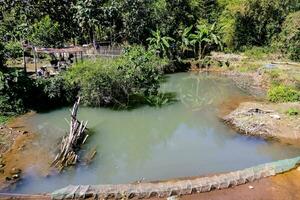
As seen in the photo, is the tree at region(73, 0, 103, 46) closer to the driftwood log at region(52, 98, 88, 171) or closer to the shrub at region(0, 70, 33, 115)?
the shrub at region(0, 70, 33, 115)

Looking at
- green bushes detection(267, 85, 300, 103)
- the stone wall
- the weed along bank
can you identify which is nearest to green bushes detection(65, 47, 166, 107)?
the weed along bank

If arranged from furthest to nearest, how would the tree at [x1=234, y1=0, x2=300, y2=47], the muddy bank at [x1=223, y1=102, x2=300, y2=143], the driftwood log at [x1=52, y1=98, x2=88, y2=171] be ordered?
the tree at [x1=234, y1=0, x2=300, y2=47], the muddy bank at [x1=223, y1=102, x2=300, y2=143], the driftwood log at [x1=52, y1=98, x2=88, y2=171]

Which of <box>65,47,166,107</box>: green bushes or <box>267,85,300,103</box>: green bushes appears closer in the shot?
<box>65,47,166,107</box>: green bushes

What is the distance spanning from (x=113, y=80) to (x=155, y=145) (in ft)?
15.0

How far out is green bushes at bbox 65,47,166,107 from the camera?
707 inches

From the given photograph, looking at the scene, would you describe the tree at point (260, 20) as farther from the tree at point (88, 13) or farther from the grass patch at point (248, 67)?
the tree at point (88, 13)

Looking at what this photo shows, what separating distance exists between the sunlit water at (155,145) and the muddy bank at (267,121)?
0.52m

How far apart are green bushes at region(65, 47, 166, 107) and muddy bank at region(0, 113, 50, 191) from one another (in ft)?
11.0

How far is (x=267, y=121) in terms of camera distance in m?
16.1

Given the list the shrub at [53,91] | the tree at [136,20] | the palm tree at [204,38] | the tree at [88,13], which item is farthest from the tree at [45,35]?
the palm tree at [204,38]

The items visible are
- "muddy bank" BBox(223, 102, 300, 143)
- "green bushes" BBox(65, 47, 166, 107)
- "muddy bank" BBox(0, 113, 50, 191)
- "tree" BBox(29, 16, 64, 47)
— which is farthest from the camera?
"tree" BBox(29, 16, 64, 47)

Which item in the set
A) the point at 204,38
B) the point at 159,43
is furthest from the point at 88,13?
the point at 204,38

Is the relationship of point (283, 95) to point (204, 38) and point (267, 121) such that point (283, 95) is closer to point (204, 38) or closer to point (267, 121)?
point (267, 121)

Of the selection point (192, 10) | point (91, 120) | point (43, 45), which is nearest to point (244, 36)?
point (192, 10)
